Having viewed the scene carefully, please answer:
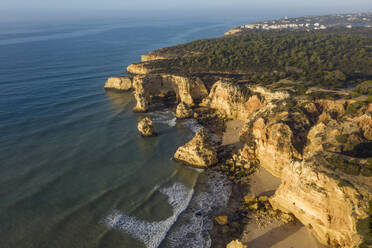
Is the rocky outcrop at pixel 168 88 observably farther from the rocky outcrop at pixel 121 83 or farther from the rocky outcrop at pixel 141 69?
the rocky outcrop at pixel 141 69

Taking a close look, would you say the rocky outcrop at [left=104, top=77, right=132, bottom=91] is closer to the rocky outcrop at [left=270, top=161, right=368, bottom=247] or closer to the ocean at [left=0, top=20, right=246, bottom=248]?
the ocean at [left=0, top=20, right=246, bottom=248]

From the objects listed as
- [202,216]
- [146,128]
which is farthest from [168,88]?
[202,216]

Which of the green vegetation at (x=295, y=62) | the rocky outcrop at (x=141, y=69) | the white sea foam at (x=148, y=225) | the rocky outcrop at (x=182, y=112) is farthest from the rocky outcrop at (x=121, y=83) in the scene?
the white sea foam at (x=148, y=225)

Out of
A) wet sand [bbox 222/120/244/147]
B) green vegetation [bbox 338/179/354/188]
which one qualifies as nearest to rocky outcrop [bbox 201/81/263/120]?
wet sand [bbox 222/120/244/147]

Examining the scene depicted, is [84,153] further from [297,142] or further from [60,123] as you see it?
[297,142]

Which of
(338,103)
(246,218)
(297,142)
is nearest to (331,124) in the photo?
(297,142)

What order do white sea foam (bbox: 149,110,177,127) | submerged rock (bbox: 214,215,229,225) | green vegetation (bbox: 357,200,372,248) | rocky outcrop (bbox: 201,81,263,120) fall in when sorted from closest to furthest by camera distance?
green vegetation (bbox: 357,200,372,248)
submerged rock (bbox: 214,215,229,225)
rocky outcrop (bbox: 201,81,263,120)
white sea foam (bbox: 149,110,177,127)
